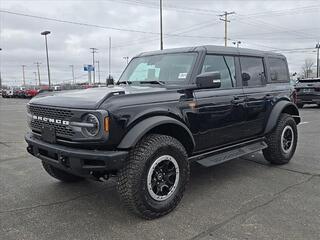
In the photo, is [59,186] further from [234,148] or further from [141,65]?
[234,148]

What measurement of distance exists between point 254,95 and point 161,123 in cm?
210

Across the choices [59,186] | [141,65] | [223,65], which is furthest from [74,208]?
[223,65]

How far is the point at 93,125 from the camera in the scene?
11.1 feet

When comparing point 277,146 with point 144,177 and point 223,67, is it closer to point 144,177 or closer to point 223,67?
point 223,67

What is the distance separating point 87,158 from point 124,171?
1.33ft

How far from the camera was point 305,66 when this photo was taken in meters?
93.9

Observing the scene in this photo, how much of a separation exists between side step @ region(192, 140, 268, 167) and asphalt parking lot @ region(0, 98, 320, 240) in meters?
0.39

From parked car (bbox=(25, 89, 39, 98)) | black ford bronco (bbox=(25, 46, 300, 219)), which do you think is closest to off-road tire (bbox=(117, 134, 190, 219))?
black ford bronco (bbox=(25, 46, 300, 219))

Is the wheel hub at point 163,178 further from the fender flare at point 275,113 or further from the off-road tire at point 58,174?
the fender flare at point 275,113

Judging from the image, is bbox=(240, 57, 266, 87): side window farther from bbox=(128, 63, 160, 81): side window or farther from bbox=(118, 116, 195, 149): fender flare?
bbox=(118, 116, 195, 149): fender flare

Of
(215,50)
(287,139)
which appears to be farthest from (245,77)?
(287,139)

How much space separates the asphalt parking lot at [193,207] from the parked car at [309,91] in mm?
11673

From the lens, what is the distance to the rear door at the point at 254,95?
5.12m

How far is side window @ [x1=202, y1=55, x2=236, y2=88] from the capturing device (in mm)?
4635
